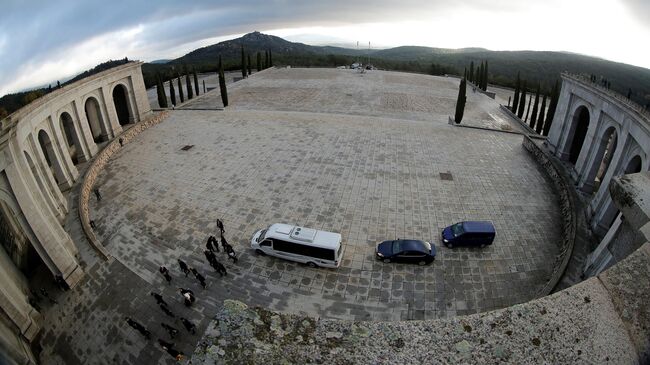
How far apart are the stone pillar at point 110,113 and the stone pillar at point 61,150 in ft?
21.4

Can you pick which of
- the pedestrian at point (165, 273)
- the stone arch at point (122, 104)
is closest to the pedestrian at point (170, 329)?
the pedestrian at point (165, 273)

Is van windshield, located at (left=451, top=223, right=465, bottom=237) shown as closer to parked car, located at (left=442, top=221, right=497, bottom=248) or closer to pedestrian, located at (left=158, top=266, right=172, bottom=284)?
parked car, located at (left=442, top=221, right=497, bottom=248)

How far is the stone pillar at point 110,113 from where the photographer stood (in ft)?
89.0

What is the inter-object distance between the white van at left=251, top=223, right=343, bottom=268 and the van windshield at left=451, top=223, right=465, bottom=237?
5.35 metres

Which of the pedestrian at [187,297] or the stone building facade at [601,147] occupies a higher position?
the stone building facade at [601,147]

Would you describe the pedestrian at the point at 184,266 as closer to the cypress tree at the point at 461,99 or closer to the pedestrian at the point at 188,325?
the pedestrian at the point at 188,325

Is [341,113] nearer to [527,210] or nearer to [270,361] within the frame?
[527,210]

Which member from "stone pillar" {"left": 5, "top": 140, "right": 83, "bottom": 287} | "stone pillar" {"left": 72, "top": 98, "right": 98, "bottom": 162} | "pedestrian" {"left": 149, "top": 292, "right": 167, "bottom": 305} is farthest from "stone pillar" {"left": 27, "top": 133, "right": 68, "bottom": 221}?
"pedestrian" {"left": 149, "top": 292, "right": 167, "bottom": 305}

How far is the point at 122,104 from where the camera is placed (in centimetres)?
3131

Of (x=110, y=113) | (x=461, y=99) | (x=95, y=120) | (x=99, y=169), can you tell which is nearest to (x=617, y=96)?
(x=461, y=99)

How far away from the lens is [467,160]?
78.5ft

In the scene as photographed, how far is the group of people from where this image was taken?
11402 millimetres

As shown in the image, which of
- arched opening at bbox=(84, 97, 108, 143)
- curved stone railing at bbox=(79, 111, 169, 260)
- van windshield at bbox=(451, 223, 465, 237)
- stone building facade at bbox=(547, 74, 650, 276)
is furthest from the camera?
arched opening at bbox=(84, 97, 108, 143)

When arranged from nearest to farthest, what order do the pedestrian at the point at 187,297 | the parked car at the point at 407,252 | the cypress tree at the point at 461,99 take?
the pedestrian at the point at 187,297
the parked car at the point at 407,252
the cypress tree at the point at 461,99
